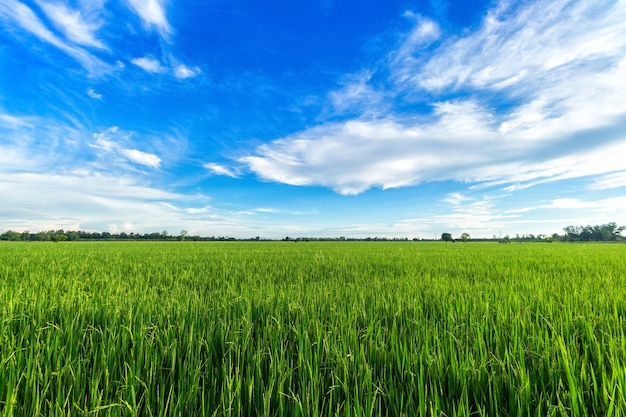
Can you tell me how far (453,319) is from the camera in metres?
2.82

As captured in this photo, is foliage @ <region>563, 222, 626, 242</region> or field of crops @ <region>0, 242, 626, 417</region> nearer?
field of crops @ <region>0, 242, 626, 417</region>

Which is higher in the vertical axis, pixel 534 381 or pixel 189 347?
pixel 189 347

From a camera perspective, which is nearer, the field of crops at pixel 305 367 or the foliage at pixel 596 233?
the field of crops at pixel 305 367

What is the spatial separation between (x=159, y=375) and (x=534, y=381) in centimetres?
233

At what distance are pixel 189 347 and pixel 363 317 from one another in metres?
1.68

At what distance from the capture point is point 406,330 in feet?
8.68

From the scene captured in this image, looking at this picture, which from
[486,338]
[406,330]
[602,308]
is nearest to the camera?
[486,338]

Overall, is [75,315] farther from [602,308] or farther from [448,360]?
[602,308]

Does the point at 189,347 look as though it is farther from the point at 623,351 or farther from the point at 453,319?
the point at 623,351

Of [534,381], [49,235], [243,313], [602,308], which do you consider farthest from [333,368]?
[49,235]

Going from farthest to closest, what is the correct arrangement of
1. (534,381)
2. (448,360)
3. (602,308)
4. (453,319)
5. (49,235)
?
1. (49,235)
2. (602,308)
3. (453,319)
4. (448,360)
5. (534,381)

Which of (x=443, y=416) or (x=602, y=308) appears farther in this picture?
(x=602, y=308)

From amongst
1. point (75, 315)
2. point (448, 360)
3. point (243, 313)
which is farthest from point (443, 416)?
point (75, 315)

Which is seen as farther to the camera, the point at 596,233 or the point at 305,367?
the point at 596,233
